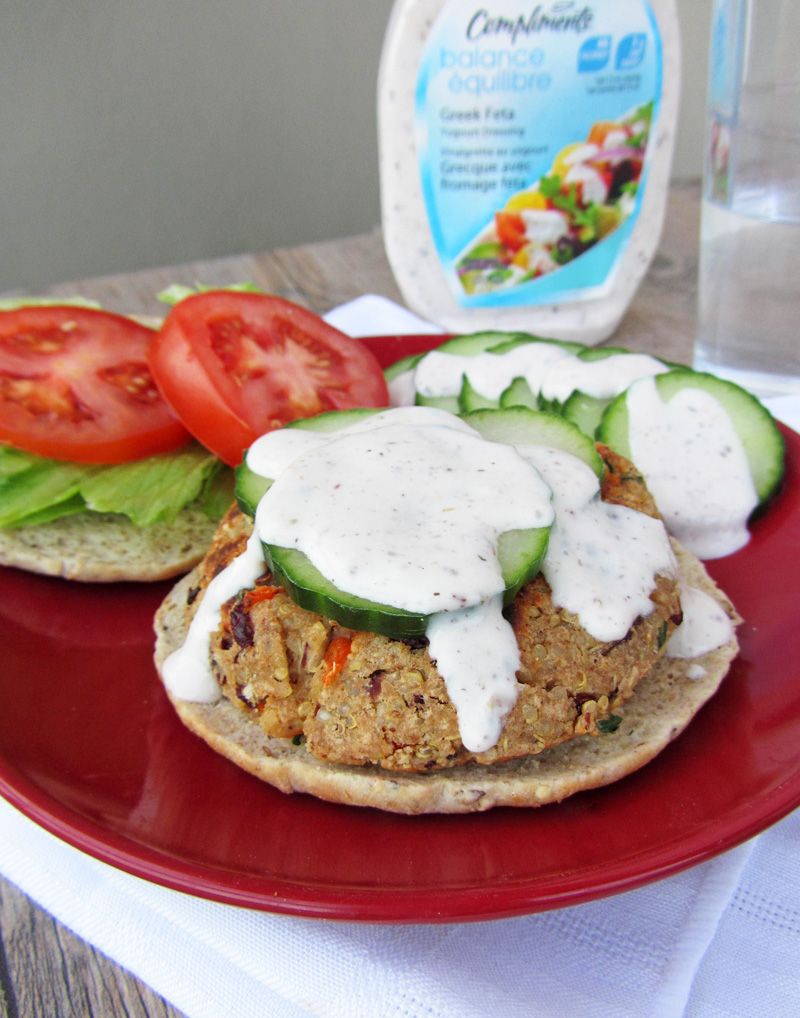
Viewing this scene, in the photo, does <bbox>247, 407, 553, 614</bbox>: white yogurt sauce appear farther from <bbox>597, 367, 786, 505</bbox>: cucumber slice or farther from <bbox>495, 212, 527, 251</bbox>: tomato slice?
<bbox>495, 212, 527, 251</bbox>: tomato slice

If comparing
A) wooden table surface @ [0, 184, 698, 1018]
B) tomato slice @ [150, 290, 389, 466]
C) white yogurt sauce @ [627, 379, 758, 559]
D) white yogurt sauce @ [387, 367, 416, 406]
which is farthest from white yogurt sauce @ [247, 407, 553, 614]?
wooden table surface @ [0, 184, 698, 1018]

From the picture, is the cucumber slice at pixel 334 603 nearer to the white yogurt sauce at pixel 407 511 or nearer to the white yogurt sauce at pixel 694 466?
the white yogurt sauce at pixel 407 511

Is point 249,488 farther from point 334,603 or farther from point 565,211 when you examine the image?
point 565,211

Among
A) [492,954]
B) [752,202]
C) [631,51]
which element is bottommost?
[492,954]

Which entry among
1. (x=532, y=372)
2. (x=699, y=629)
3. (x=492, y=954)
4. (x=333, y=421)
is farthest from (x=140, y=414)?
(x=492, y=954)

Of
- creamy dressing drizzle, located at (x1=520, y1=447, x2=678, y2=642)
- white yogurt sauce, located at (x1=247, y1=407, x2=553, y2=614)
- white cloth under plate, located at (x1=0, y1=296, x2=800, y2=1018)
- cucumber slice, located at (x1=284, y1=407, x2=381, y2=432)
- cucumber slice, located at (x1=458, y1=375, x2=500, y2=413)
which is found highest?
white yogurt sauce, located at (x1=247, y1=407, x2=553, y2=614)

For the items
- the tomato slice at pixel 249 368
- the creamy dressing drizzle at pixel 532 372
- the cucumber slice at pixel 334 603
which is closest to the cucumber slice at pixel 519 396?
the creamy dressing drizzle at pixel 532 372
